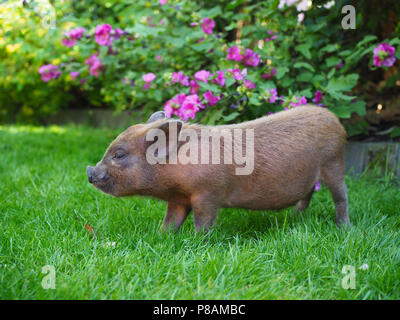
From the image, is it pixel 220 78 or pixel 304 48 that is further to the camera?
pixel 304 48

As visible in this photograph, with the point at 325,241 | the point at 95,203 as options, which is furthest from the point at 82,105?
the point at 325,241

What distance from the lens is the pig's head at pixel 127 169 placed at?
296 centimetres

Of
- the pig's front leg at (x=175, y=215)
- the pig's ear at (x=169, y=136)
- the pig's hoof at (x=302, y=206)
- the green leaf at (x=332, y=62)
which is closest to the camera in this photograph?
the pig's ear at (x=169, y=136)

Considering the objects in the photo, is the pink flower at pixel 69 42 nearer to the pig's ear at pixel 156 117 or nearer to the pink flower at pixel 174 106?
the pink flower at pixel 174 106

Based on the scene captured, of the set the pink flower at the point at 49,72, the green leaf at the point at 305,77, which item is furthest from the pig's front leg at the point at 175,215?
the pink flower at the point at 49,72

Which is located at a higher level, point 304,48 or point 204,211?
point 304,48

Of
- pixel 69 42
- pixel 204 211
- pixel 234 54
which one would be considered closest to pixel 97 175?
pixel 204 211

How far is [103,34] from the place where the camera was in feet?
16.4

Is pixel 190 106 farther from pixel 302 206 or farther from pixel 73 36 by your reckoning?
pixel 73 36

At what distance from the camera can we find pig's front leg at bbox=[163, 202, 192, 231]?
317 cm

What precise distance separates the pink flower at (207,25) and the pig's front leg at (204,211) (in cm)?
225

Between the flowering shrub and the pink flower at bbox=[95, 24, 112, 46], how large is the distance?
0.4 inches

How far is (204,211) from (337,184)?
1.13 metres

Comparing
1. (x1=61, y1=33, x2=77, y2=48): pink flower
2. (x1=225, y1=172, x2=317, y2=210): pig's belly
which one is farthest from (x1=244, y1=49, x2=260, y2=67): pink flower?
(x1=61, y1=33, x2=77, y2=48): pink flower
